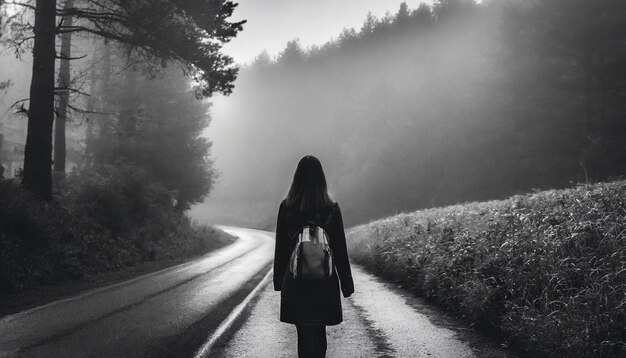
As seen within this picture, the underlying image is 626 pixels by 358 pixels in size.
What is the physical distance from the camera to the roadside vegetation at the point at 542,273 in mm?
4531

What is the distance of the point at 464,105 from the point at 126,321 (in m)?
35.9

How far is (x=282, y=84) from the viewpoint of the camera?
68188 mm

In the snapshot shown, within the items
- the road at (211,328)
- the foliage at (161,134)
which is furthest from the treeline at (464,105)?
the foliage at (161,134)

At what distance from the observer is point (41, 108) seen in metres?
11.6

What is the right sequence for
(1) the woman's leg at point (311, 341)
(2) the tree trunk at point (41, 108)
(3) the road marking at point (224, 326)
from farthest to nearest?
(2) the tree trunk at point (41, 108), (3) the road marking at point (224, 326), (1) the woman's leg at point (311, 341)

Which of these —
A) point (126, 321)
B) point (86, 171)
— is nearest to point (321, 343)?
point (126, 321)

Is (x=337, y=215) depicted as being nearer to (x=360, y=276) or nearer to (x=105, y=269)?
(x=360, y=276)

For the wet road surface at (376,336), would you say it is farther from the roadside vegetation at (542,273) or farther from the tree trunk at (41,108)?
the tree trunk at (41,108)

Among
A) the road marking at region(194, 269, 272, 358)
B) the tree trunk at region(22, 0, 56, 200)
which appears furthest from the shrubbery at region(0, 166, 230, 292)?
the road marking at region(194, 269, 272, 358)

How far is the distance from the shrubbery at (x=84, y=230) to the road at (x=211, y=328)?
1868mm

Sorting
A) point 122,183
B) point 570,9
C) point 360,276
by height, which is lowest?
point 360,276

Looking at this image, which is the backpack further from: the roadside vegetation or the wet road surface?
the roadside vegetation

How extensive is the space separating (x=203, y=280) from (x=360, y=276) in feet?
15.6

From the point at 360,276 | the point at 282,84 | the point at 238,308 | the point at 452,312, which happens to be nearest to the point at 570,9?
the point at 360,276
